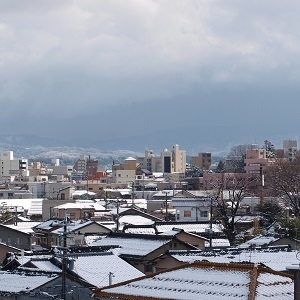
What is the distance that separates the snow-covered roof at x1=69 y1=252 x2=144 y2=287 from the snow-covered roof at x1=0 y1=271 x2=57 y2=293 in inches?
57.8

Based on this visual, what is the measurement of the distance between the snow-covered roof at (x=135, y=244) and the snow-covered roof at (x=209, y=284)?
12.9 metres

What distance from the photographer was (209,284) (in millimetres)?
20703

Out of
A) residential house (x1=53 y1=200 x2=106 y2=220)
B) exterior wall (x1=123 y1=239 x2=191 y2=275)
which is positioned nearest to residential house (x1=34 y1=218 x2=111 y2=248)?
exterior wall (x1=123 y1=239 x2=191 y2=275)

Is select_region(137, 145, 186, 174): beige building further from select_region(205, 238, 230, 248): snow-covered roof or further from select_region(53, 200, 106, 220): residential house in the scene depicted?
select_region(205, 238, 230, 248): snow-covered roof

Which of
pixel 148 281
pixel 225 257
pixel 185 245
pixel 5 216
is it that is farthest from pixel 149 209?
pixel 148 281

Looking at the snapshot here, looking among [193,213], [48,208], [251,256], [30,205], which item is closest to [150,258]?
[251,256]

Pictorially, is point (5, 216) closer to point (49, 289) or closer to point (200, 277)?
point (49, 289)

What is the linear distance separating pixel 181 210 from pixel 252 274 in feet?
143

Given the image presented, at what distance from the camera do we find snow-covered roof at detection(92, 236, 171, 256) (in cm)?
3562

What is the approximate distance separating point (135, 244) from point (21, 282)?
32.5 feet

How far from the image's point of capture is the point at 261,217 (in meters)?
57.3

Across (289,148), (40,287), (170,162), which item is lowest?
(40,287)

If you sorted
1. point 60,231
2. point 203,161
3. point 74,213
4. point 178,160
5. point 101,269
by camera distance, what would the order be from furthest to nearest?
point 178,160
point 203,161
point 74,213
point 60,231
point 101,269

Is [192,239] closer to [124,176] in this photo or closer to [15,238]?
[15,238]
